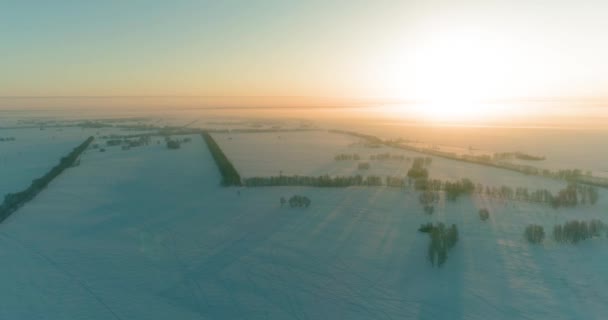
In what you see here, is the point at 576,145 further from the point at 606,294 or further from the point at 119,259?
the point at 119,259

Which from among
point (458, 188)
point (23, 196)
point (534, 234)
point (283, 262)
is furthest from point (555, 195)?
point (23, 196)

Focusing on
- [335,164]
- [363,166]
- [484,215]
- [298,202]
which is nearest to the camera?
[484,215]

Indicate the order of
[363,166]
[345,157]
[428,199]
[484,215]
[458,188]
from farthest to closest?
[345,157], [363,166], [458,188], [428,199], [484,215]

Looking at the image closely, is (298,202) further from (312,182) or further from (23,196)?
(23,196)

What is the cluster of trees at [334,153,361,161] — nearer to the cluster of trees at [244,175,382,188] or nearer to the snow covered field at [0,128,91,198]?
the cluster of trees at [244,175,382,188]

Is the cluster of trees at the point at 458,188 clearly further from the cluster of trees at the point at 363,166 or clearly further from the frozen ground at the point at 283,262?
the cluster of trees at the point at 363,166

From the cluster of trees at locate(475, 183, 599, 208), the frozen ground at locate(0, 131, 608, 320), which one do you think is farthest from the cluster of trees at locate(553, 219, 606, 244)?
the cluster of trees at locate(475, 183, 599, 208)
